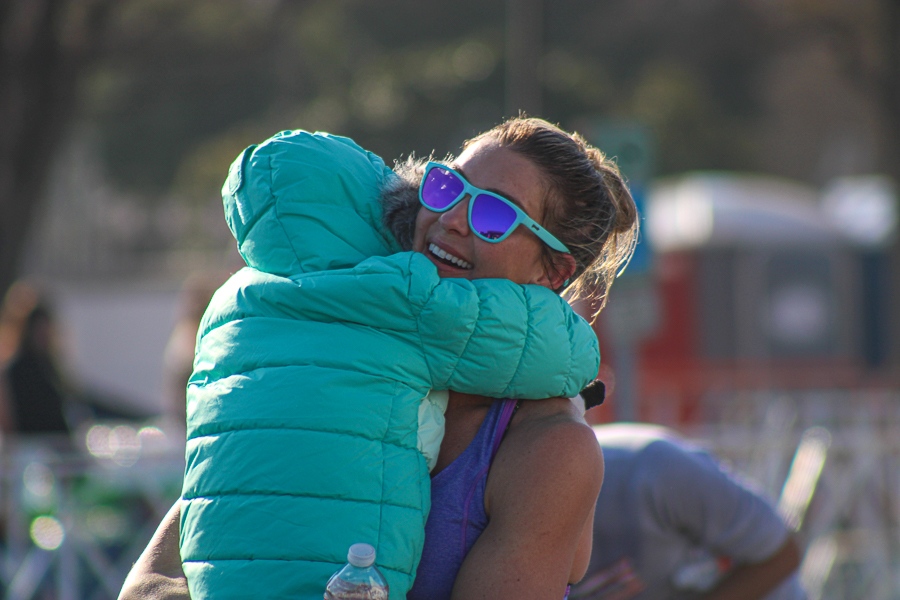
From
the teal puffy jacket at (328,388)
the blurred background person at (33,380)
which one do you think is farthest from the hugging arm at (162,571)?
the blurred background person at (33,380)

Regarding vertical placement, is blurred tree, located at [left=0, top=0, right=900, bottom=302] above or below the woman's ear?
above

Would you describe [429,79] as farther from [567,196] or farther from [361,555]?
[361,555]

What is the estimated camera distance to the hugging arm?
1.65 meters

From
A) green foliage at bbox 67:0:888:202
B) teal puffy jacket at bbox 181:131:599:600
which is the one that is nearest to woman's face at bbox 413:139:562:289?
teal puffy jacket at bbox 181:131:599:600

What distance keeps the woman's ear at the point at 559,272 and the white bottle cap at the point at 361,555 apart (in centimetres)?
60

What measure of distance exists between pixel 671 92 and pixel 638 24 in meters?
3.21

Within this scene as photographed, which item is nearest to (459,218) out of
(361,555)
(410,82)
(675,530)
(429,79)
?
(361,555)

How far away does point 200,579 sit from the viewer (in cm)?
151

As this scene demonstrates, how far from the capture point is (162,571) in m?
1.70

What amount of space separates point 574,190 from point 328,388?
571 millimetres

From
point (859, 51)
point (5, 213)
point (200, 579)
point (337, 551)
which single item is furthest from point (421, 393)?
point (859, 51)

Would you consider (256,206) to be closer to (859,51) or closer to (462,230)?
(462,230)

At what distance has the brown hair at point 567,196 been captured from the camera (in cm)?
171

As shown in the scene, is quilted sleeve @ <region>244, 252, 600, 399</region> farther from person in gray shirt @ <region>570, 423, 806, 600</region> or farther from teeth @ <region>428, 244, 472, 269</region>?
person in gray shirt @ <region>570, 423, 806, 600</region>
